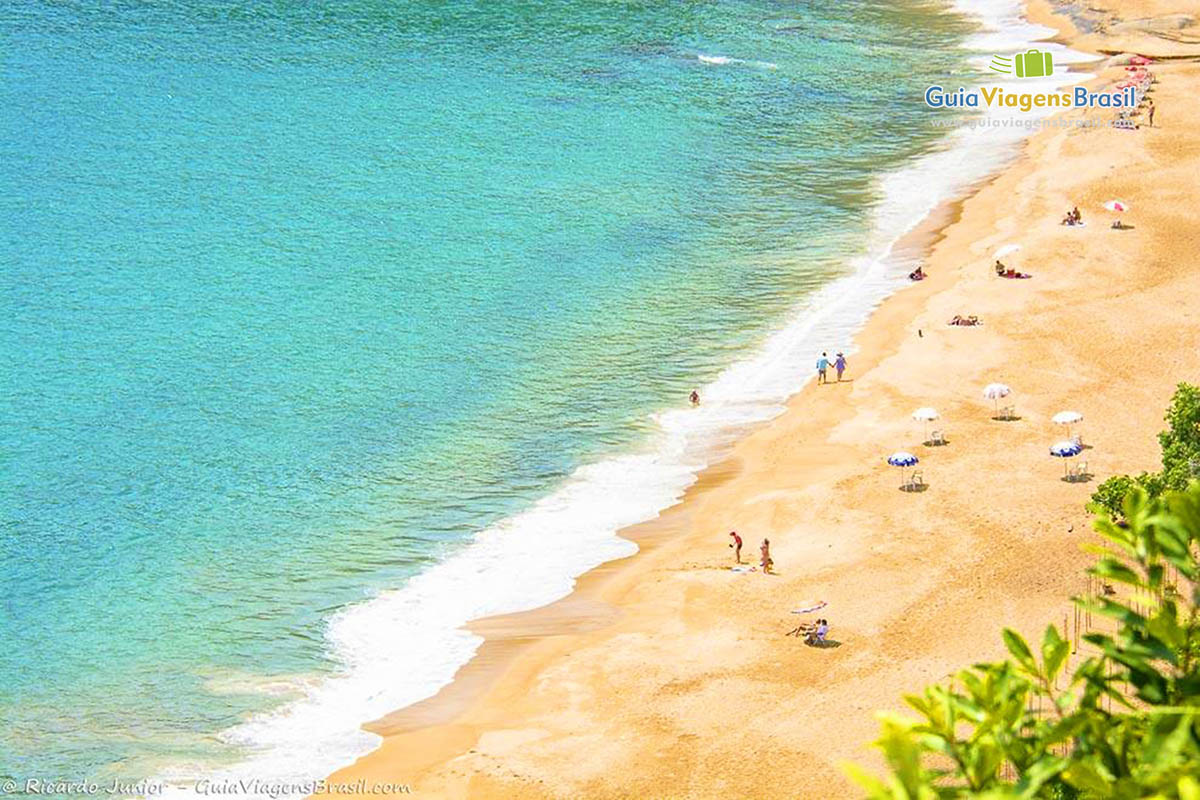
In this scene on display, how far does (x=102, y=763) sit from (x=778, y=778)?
12.9m

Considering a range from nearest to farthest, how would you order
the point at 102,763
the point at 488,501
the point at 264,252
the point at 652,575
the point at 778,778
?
the point at 778,778 → the point at 102,763 → the point at 652,575 → the point at 488,501 → the point at 264,252

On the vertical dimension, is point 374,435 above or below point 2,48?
below

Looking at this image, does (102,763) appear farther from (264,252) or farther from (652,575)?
(264,252)

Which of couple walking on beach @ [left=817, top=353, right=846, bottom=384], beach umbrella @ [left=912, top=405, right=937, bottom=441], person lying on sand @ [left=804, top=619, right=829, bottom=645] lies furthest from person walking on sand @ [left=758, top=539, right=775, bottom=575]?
couple walking on beach @ [left=817, top=353, right=846, bottom=384]

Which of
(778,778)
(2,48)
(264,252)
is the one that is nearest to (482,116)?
(264,252)

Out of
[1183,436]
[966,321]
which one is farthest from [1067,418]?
[966,321]

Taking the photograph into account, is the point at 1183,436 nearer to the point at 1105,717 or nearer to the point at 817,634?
the point at 817,634

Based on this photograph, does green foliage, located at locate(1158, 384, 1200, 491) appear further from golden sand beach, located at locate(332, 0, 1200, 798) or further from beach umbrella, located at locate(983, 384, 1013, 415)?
beach umbrella, located at locate(983, 384, 1013, 415)

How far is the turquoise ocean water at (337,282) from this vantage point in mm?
35781

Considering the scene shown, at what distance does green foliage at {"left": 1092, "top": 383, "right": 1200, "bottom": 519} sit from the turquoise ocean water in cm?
1420

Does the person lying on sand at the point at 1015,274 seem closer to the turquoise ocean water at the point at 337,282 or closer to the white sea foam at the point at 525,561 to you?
the white sea foam at the point at 525,561

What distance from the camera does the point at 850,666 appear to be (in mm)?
30688

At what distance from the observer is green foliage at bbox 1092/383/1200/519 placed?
2983 centimetres

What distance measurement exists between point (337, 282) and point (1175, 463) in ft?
109
